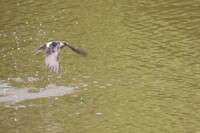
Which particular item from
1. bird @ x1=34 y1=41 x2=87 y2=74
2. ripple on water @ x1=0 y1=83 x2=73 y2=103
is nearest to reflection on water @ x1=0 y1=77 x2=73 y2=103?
ripple on water @ x1=0 y1=83 x2=73 y2=103

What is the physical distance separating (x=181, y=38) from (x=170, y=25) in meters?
0.78

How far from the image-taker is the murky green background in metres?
7.86

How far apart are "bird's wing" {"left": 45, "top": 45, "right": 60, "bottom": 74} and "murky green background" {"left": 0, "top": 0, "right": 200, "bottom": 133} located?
0.82 meters

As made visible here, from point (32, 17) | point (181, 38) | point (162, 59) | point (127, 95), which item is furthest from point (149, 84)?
point (32, 17)

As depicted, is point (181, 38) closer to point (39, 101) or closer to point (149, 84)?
point (149, 84)

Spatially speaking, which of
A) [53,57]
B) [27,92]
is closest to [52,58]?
[53,57]

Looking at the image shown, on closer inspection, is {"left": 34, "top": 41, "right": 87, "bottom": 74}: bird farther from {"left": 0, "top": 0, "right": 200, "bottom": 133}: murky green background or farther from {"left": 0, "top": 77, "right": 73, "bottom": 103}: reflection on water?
{"left": 0, "top": 77, "right": 73, "bottom": 103}: reflection on water

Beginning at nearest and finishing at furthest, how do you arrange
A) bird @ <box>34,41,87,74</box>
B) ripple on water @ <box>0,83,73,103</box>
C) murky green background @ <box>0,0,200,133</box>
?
bird @ <box>34,41,87,74</box> → murky green background @ <box>0,0,200,133</box> → ripple on water @ <box>0,83,73,103</box>

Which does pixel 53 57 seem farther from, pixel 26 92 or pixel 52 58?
pixel 26 92

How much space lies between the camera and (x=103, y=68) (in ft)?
32.3

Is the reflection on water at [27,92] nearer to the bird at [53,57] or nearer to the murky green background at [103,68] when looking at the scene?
the murky green background at [103,68]

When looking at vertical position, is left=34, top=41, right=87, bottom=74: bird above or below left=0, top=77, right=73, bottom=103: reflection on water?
above

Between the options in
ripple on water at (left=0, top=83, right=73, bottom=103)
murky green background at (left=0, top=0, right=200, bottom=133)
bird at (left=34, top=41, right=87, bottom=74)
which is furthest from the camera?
ripple on water at (left=0, top=83, right=73, bottom=103)

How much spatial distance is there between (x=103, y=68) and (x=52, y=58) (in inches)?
92.4
